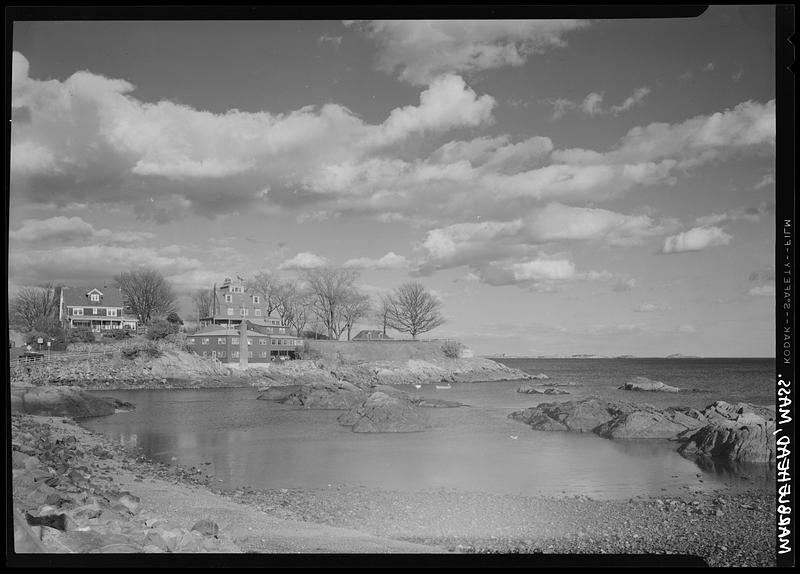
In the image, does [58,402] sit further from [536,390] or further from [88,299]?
[536,390]

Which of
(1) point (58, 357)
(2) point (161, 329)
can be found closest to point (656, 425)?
(2) point (161, 329)

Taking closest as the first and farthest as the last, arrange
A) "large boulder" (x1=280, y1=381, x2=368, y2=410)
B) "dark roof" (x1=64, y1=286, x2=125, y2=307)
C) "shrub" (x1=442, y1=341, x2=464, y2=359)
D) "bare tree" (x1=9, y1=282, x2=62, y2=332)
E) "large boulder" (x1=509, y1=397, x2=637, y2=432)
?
"bare tree" (x1=9, y1=282, x2=62, y2=332), "dark roof" (x1=64, y1=286, x2=125, y2=307), "large boulder" (x1=509, y1=397, x2=637, y2=432), "large boulder" (x1=280, y1=381, x2=368, y2=410), "shrub" (x1=442, y1=341, x2=464, y2=359)

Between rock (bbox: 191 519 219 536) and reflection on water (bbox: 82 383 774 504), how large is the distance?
494mm

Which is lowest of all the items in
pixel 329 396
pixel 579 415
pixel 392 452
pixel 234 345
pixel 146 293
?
pixel 392 452

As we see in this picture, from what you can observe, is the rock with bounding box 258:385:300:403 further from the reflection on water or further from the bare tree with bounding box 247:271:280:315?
the bare tree with bounding box 247:271:280:315

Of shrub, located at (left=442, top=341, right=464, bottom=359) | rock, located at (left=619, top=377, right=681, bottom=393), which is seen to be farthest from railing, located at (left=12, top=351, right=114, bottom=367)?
rock, located at (left=619, top=377, right=681, bottom=393)

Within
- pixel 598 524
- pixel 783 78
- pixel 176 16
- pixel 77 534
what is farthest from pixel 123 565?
pixel 783 78

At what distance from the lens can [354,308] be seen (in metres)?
5.04

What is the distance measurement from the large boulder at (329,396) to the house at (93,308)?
1.63 m

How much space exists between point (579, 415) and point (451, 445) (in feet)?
4.22

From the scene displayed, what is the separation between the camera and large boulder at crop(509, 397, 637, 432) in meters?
4.91

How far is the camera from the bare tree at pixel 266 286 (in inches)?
179

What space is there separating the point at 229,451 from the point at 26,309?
80.6 inches

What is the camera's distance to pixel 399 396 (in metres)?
5.06
